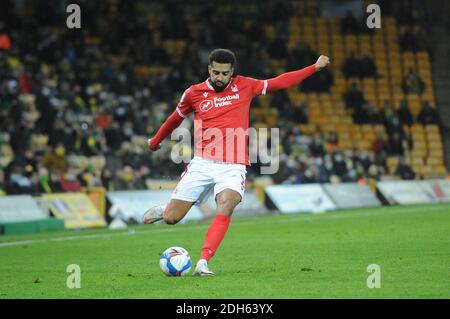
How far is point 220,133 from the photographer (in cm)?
1198

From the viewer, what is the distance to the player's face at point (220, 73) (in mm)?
11781

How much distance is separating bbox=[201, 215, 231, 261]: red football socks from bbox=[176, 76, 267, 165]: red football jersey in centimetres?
76

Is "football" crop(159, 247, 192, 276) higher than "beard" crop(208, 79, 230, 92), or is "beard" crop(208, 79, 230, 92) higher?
"beard" crop(208, 79, 230, 92)

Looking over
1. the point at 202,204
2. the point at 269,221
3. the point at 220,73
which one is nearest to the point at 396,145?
the point at 269,221

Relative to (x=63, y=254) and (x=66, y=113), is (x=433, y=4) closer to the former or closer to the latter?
(x=66, y=113)

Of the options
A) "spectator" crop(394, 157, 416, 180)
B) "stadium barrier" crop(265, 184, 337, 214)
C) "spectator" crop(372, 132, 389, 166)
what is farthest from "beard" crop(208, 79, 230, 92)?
"spectator" crop(372, 132, 389, 166)

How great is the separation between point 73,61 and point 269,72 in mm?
8738

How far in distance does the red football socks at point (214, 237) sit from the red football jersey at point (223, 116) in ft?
2.50

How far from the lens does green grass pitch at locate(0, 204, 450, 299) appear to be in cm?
1008

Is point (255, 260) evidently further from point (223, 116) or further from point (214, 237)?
point (223, 116)

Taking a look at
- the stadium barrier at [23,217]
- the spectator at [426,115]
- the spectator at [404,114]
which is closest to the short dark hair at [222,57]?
the stadium barrier at [23,217]

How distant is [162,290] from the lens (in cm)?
1016

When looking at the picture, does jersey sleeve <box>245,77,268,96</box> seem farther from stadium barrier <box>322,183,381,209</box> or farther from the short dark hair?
stadium barrier <box>322,183,381,209</box>
